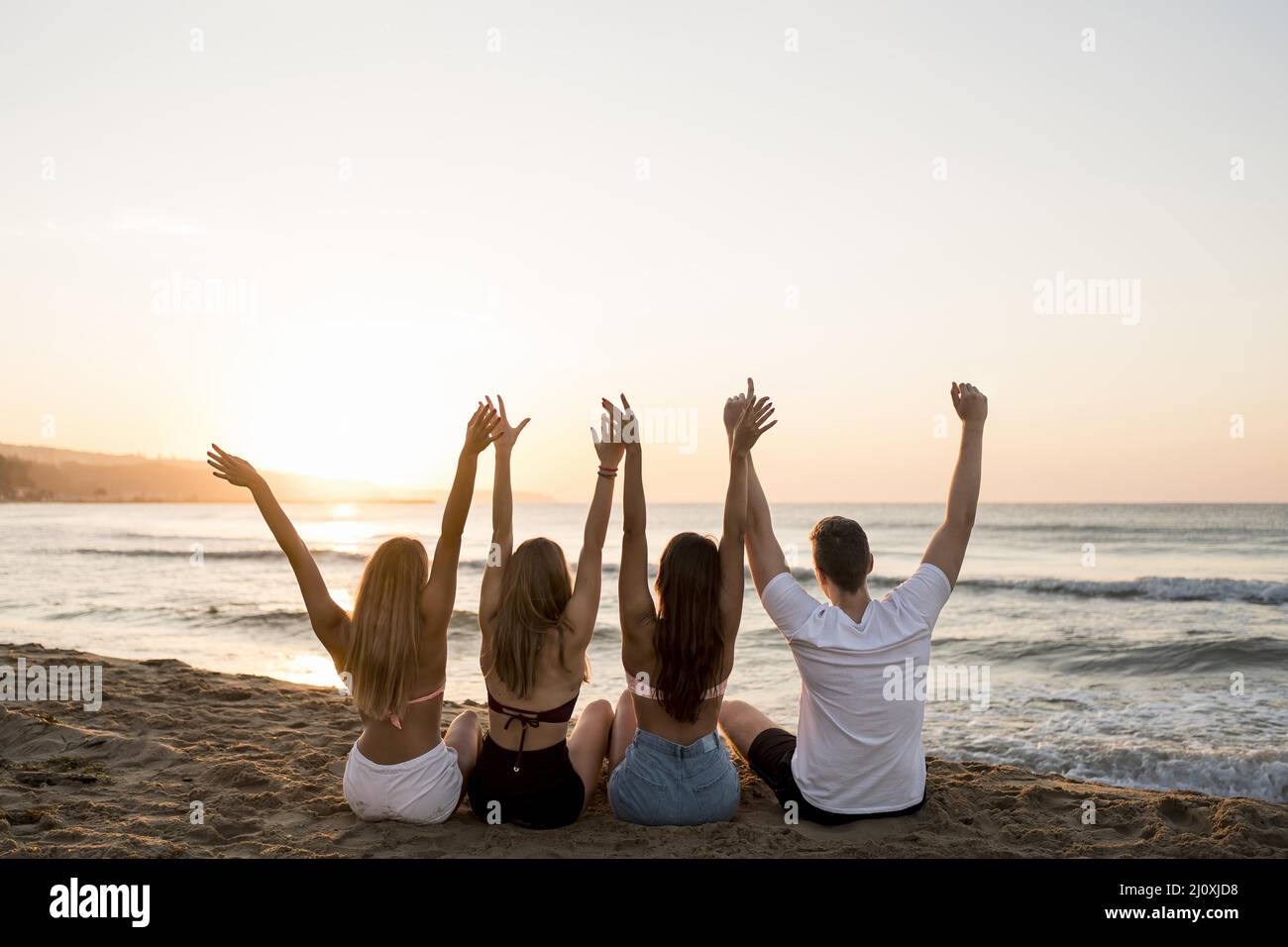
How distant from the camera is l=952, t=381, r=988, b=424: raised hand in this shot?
4207mm

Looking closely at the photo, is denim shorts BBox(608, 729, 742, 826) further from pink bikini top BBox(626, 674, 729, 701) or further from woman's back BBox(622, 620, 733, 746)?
pink bikini top BBox(626, 674, 729, 701)

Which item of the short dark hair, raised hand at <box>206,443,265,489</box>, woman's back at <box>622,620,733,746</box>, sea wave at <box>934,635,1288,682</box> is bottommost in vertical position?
sea wave at <box>934,635,1288,682</box>

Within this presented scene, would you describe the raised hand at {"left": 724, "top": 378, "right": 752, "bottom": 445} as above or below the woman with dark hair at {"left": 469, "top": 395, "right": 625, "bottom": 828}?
above

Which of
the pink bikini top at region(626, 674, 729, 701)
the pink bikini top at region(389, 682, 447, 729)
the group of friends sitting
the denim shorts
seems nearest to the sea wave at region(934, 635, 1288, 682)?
the group of friends sitting

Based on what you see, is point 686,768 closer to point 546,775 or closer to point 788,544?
point 546,775

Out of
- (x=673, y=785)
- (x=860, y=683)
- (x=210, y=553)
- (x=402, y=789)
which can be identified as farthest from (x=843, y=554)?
(x=210, y=553)

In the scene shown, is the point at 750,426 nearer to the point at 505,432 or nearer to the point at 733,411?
the point at 733,411

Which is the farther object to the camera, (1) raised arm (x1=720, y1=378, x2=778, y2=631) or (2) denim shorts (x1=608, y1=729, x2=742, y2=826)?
(2) denim shorts (x1=608, y1=729, x2=742, y2=826)

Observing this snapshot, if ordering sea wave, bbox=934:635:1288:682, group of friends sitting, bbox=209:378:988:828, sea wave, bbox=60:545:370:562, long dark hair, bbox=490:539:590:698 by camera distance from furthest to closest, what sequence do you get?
sea wave, bbox=60:545:370:562
sea wave, bbox=934:635:1288:682
long dark hair, bbox=490:539:590:698
group of friends sitting, bbox=209:378:988:828

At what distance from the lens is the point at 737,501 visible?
4004 millimetres

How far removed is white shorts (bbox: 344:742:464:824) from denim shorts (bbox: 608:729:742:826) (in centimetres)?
87

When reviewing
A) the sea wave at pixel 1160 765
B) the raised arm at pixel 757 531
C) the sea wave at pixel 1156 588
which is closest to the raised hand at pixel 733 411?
the raised arm at pixel 757 531

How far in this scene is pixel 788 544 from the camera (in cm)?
3900
